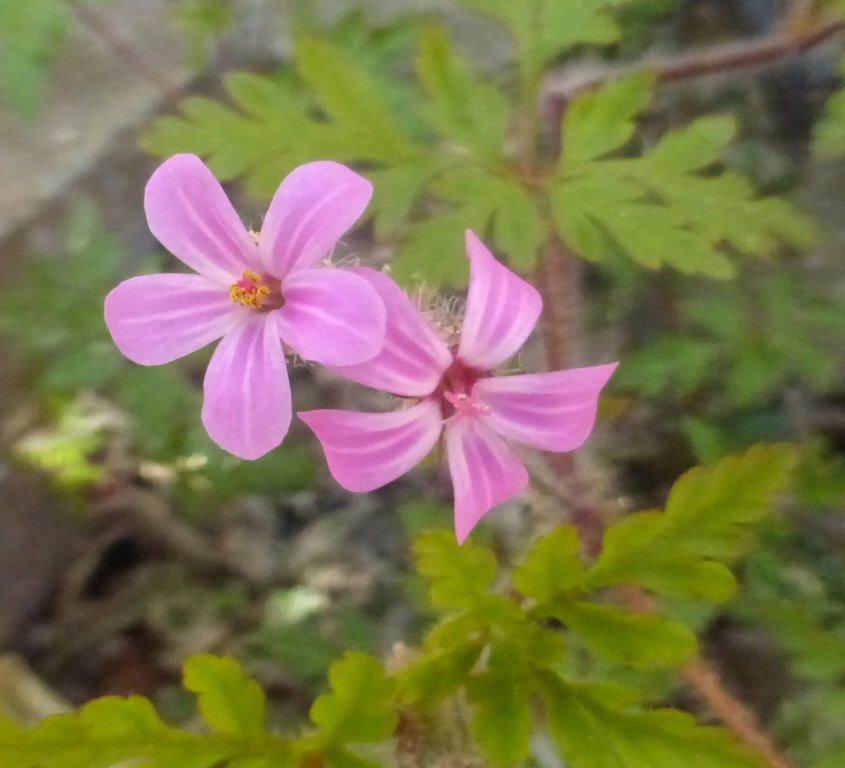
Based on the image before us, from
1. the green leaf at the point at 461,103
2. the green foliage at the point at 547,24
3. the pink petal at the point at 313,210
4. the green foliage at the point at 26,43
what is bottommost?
the pink petal at the point at 313,210

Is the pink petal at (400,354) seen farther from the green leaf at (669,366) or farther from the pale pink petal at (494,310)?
the green leaf at (669,366)

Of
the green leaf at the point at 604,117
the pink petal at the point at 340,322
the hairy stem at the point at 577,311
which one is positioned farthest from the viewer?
the green leaf at the point at 604,117

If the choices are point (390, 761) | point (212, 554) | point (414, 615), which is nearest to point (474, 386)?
point (390, 761)

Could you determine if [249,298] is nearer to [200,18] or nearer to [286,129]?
[286,129]

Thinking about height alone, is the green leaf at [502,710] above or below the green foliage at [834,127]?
below

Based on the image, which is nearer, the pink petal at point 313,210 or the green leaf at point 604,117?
the pink petal at point 313,210

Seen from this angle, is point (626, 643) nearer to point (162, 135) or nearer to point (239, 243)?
point (239, 243)

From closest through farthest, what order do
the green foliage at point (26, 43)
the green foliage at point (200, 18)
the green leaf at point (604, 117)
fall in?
the green leaf at point (604, 117) → the green foliage at point (26, 43) → the green foliage at point (200, 18)

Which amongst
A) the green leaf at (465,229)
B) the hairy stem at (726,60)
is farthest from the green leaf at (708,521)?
the hairy stem at (726,60)
